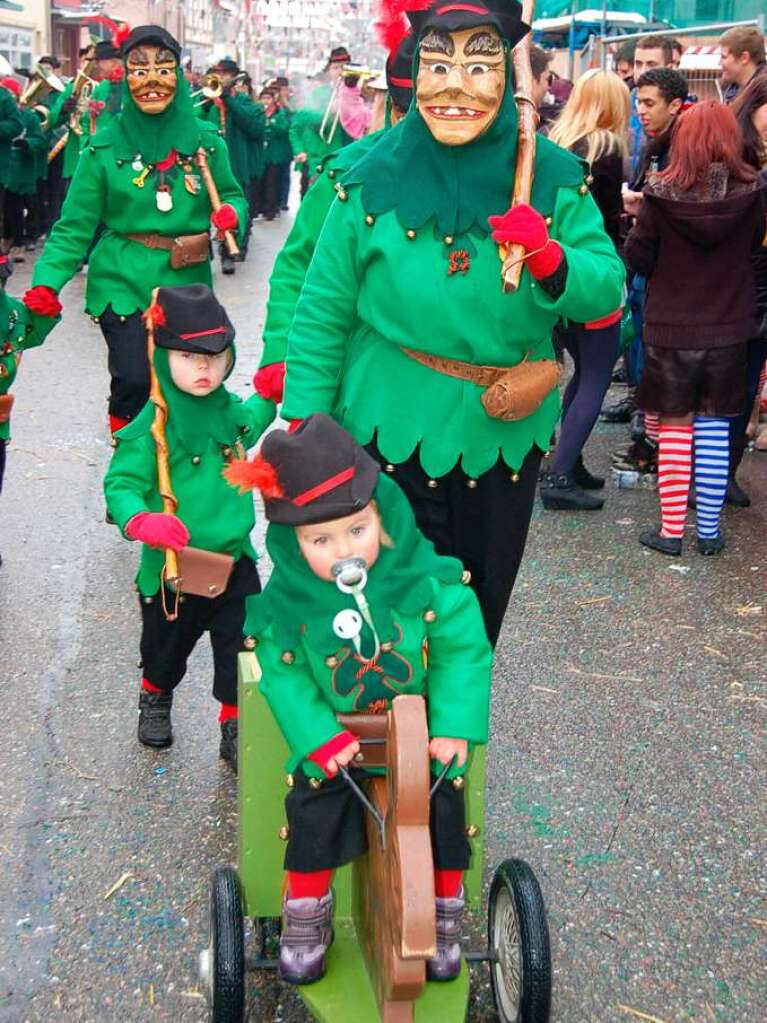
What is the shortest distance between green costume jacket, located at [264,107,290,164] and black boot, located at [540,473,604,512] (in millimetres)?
12845

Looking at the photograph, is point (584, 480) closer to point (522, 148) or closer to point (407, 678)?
point (522, 148)

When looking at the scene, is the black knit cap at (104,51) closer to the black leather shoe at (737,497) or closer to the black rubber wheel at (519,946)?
the black leather shoe at (737,497)

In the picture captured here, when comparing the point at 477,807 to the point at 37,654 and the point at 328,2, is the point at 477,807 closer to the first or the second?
the point at 37,654

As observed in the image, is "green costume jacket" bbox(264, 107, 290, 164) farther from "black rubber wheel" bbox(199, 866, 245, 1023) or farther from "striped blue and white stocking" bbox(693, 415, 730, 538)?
"black rubber wheel" bbox(199, 866, 245, 1023)

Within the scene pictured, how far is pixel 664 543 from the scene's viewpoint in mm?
5523

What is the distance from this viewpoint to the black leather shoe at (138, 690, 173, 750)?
3.79 meters

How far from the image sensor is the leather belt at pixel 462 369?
2.98 meters

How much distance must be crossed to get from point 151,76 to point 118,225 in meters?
0.61

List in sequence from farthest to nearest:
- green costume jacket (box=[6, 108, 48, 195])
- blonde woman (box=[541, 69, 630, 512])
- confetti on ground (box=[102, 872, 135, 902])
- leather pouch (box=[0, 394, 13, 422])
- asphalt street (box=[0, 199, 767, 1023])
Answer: green costume jacket (box=[6, 108, 48, 195]) → blonde woman (box=[541, 69, 630, 512]) → leather pouch (box=[0, 394, 13, 422]) → confetti on ground (box=[102, 872, 135, 902]) → asphalt street (box=[0, 199, 767, 1023])

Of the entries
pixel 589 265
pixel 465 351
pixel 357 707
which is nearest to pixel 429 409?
pixel 465 351

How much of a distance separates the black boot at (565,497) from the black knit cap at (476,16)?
3388 mm

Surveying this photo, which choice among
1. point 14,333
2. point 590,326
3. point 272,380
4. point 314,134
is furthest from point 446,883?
point 314,134

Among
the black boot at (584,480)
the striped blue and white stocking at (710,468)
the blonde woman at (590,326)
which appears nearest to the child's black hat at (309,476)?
the striped blue and white stocking at (710,468)

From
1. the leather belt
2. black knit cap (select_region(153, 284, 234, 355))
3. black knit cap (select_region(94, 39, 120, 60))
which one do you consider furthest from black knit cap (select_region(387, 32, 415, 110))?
black knit cap (select_region(94, 39, 120, 60))
